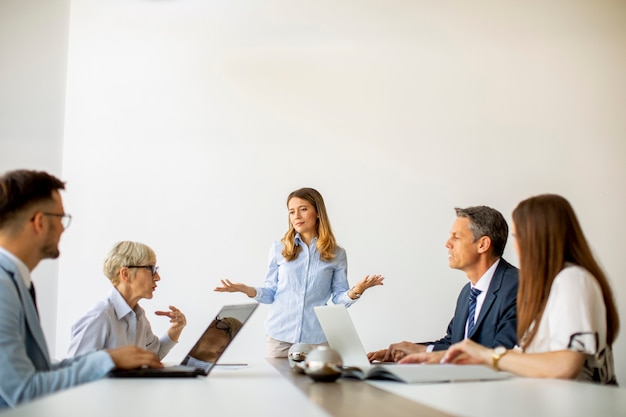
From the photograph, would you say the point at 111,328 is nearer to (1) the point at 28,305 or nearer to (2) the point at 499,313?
(1) the point at 28,305

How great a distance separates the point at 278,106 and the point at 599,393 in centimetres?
359

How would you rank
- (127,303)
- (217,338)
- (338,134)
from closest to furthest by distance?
(217,338) → (127,303) → (338,134)

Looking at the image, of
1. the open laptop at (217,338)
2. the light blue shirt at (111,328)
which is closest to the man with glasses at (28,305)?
the open laptop at (217,338)

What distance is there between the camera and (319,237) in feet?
12.5

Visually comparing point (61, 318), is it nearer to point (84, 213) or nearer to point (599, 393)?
point (84, 213)

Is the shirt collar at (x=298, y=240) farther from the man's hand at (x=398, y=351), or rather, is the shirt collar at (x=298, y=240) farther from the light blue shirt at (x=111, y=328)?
the man's hand at (x=398, y=351)

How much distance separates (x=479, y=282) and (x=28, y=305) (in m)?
1.90

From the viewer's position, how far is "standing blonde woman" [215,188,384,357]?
3699 mm

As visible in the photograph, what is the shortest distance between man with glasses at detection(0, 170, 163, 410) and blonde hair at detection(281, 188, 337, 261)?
1958 millimetres

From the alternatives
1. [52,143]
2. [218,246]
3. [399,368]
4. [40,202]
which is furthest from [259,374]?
[52,143]

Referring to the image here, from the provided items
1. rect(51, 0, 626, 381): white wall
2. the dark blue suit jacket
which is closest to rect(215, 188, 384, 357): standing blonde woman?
rect(51, 0, 626, 381): white wall

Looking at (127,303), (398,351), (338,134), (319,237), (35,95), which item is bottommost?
(398,351)

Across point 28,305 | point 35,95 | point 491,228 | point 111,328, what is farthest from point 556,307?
point 35,95

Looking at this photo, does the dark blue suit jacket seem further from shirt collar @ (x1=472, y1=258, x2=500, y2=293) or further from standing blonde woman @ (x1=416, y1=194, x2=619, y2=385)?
standing blonde woman @ (x1=416, y1=194, x2=619, y2=385)
